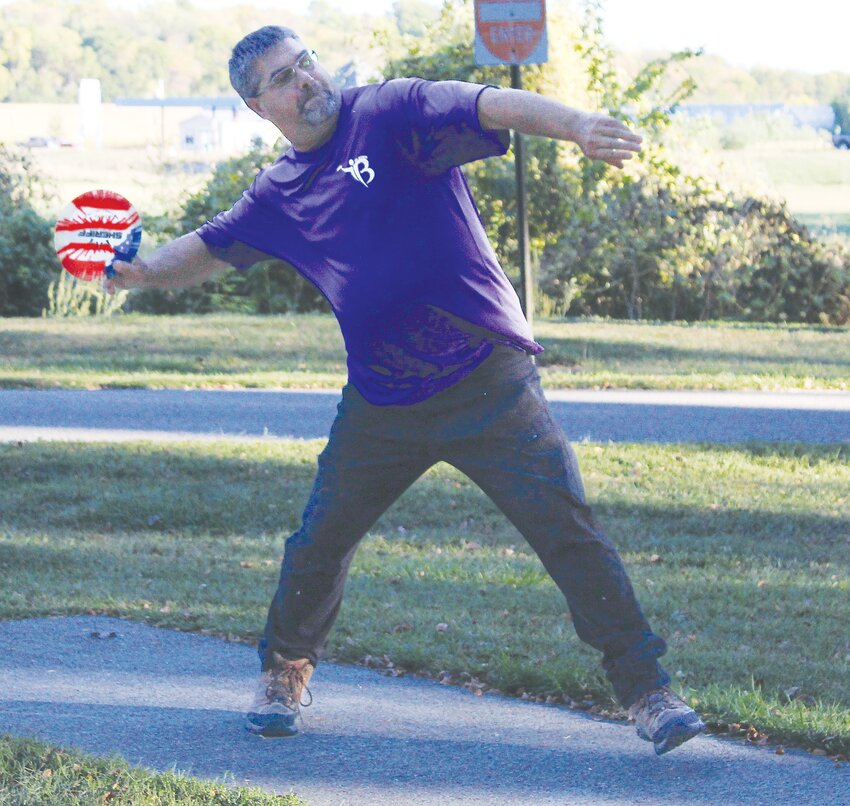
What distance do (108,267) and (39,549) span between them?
2.65 m

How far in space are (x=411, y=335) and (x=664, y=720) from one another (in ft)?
4.00

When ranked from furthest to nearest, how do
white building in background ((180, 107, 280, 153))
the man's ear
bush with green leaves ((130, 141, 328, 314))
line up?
white building in background ((180, 107, 280, 153)) < bush with green leaves ((130, 141, 328, 314)) < the man's ear

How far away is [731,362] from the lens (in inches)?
546

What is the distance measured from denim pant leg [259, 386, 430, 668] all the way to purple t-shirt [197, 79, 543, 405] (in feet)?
0.36

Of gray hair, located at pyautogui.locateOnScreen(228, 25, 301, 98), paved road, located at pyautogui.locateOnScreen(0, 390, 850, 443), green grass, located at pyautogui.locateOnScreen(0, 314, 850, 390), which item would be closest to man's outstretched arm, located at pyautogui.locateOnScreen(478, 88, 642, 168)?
gray hair, located at pyautogui.locateOnScreen(228, 25, 301, 98)

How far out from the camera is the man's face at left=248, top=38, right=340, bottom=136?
13.1ft

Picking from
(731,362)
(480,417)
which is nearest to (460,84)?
(480,417)

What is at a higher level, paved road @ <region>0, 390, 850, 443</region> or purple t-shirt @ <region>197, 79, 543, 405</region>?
purple t-shirt @ <region>197, 79, 543, 405</region>

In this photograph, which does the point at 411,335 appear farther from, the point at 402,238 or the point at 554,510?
the point at 554,510

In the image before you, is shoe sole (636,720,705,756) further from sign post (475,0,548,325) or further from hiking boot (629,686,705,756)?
sign post (475,0,548,325)

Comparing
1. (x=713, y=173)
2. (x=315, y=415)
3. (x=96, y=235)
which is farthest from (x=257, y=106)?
(x=713, y=173)

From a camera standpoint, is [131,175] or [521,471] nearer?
[521,471]

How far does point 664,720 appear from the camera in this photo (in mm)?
4078

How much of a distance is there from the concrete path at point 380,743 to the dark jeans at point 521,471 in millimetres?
274
